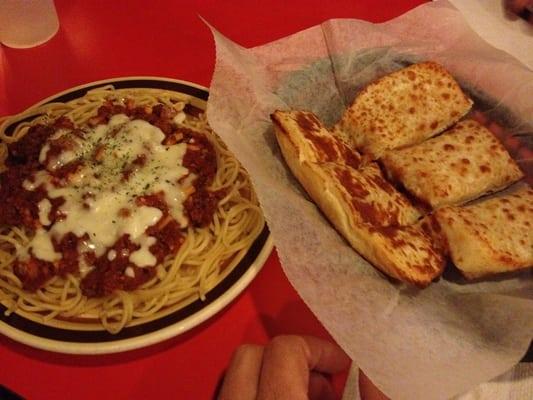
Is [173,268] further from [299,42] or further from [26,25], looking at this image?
[26,25]

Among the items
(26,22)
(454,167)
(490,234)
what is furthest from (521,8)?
(26,22)

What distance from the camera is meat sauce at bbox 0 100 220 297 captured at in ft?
6.09

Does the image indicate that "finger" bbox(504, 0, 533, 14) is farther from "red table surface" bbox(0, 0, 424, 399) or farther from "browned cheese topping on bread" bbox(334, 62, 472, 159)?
"browned cheese topping on bread" bbox(334, 62, 472, 159)

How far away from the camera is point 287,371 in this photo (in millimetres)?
1378

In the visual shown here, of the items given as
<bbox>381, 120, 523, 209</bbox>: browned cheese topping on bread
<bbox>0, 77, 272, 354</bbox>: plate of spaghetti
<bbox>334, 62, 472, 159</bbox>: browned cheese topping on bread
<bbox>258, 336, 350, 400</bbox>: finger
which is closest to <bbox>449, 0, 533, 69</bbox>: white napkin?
<bbox>334, 62, 472, 159</bbox>: browned cheese topping on bread

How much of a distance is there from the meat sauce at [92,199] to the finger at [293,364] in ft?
2.17

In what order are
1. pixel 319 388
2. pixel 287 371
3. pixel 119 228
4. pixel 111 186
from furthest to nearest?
pixel 111 186 < pixel 119 228 < pixel 319 388 < pixel 287 371

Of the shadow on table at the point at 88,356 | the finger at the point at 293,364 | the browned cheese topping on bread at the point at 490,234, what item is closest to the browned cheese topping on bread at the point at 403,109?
the browned cheese topping on bread at the point at 490,234

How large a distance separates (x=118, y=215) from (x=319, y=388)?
3.18 ft

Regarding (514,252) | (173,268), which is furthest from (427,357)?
(173,268)

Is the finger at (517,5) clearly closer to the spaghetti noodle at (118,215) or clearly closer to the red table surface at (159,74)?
the red table surface at (159,74)

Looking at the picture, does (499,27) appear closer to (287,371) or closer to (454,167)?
(454,167)

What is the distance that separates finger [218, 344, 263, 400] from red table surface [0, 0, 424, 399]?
268mm

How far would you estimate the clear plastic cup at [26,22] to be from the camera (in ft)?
9.09
